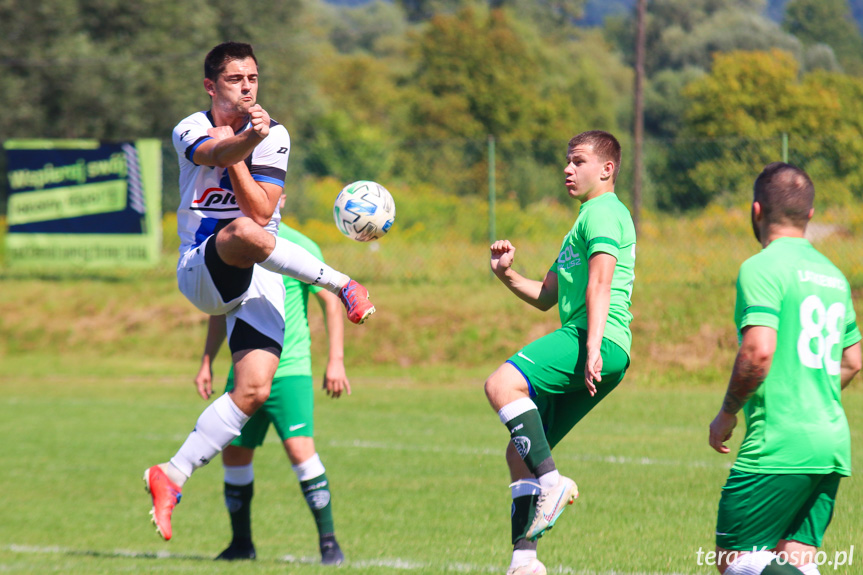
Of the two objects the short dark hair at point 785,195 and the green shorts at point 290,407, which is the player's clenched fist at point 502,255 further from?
the short dark hair at point 785,195

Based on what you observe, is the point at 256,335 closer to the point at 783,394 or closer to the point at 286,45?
the point at 783,394

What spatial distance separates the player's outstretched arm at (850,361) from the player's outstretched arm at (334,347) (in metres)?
3.24

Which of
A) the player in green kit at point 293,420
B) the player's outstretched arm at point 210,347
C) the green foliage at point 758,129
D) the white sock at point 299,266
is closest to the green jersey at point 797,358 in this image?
the white sock at point 299,266

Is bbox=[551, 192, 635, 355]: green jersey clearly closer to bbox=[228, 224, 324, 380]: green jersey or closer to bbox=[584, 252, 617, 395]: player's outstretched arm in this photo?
bbox=[584, 252, 617, 395]: player's outstretched arm

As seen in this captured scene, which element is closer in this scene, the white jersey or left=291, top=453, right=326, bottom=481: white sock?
the white jersey

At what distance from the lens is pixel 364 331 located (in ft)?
52.6

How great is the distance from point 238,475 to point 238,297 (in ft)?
5.59

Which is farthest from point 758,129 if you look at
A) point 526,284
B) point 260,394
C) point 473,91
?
point 473,91

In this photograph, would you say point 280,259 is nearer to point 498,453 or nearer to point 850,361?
point 850,361

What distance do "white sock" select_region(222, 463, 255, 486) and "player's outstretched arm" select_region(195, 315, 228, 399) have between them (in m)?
0.51

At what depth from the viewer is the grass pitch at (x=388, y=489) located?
19.2 feet

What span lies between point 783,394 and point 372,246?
14966mm

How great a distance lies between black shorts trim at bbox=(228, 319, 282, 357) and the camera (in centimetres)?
513

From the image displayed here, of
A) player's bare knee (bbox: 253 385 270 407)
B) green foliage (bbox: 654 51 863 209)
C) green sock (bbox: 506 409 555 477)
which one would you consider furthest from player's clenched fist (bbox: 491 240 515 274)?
green foliage (bbox: 654 51 863 209)
